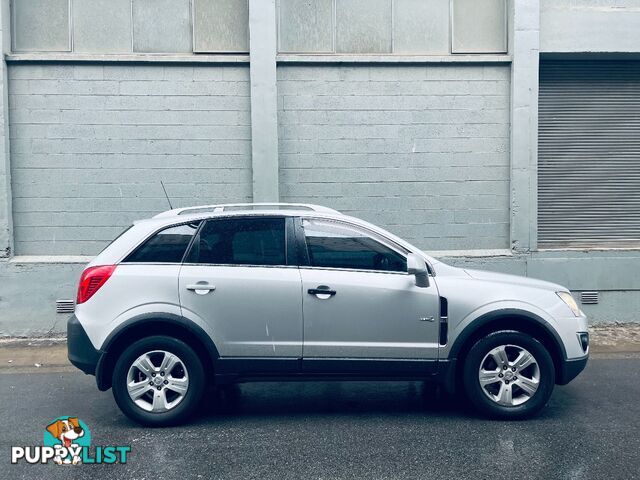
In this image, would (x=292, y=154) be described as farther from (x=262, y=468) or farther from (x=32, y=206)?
(x=262, y=468)

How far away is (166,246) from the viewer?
6496mm

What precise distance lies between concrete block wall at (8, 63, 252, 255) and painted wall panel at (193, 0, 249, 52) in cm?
33

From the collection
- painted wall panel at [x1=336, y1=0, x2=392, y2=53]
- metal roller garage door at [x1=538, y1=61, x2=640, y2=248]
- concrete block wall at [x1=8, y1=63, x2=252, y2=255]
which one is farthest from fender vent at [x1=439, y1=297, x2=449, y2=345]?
painted wall panel at [x1=336, y1=0, x2=392, y2=53]

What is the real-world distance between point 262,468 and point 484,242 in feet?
21.1

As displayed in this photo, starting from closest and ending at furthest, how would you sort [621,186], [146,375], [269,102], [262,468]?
A: 1. [262,468]
2. [146,375]
3. [269,102]
4. [621,186]

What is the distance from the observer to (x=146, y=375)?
631 centimetres

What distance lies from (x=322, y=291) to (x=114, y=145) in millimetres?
5346

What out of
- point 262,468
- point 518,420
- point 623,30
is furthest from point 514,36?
point 262,468

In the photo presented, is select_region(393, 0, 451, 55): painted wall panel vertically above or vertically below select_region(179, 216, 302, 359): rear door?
above

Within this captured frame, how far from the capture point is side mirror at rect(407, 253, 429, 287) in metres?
6.27

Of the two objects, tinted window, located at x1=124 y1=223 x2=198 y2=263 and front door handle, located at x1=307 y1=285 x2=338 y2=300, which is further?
tinted window, located at x1=124 y1=223 x2=198 y2=263

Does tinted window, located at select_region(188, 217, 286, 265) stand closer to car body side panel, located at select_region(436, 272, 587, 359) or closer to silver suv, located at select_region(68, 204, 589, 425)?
silver suv, located at select_region(68, 204, 589, 425)

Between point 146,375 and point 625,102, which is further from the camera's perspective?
point 625,102

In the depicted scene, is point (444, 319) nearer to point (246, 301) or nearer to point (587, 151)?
point (246, 301)
